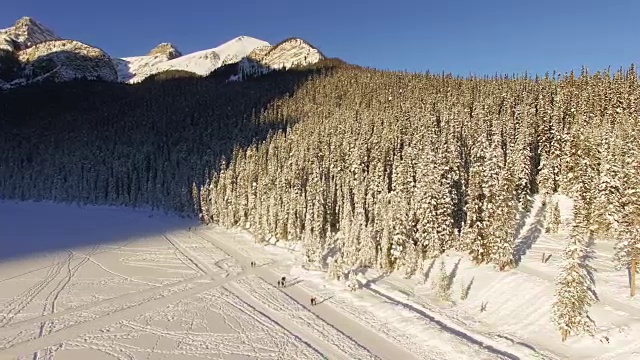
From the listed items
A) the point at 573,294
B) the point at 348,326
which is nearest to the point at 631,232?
the point at 573,294

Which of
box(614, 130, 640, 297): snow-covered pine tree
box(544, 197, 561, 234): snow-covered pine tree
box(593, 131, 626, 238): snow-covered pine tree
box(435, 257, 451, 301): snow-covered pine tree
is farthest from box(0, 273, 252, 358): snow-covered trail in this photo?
box(593, 131, 626, 238): snow-covered pine tree

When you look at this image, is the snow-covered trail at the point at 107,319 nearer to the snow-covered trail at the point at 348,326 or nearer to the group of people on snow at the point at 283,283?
the snow-covered trail at the point at 348,326

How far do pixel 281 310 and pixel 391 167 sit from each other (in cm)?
4056

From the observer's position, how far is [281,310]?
42.4 metres

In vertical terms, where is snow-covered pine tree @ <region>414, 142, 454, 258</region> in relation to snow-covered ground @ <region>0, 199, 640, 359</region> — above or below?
above

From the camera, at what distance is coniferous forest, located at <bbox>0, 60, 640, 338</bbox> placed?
166 feet

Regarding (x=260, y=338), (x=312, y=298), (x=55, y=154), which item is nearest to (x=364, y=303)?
(x=312, y=298)

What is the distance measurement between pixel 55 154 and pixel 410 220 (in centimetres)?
12700

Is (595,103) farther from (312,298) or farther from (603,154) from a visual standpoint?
(312,298)

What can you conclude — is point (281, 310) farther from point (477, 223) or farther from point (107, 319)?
point (477, 223)

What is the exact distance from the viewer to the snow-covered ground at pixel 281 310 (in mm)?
33438

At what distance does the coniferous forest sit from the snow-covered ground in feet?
8.73

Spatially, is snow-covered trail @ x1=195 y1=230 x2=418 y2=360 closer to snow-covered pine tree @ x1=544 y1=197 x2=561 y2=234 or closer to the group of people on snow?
the group of people on snow

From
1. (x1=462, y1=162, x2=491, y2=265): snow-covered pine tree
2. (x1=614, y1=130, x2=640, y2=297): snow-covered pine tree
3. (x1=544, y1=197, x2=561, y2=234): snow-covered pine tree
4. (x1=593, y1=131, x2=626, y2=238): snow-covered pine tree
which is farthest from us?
(x1=544, y1=197, x2=561, y2=234): snow-covered pine tree
